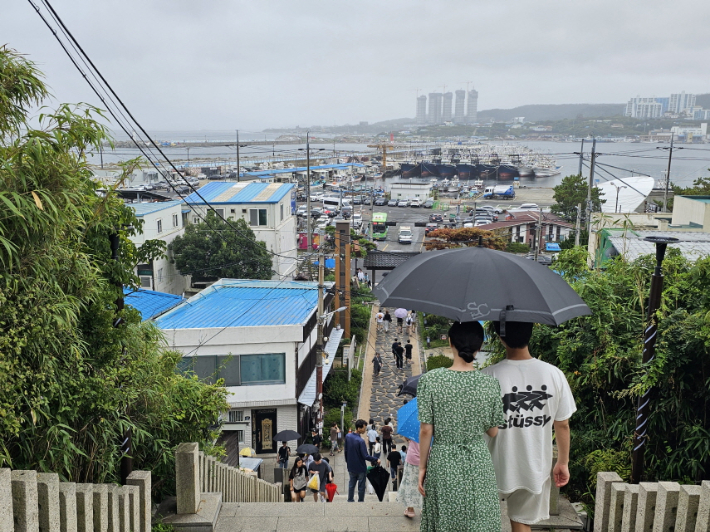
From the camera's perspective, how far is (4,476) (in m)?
3.06

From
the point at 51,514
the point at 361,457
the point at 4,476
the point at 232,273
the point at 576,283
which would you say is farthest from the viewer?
the point at 232,273

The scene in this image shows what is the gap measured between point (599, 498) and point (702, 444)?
1215 mm

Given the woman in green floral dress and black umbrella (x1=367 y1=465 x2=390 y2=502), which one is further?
black umbrella (x1=367 y1=465 x2=390 y2=502)

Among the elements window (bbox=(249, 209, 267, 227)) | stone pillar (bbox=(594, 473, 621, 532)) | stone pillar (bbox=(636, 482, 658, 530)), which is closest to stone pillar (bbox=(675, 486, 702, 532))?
stone pillar (bbox=(636, 482, 658, 530))

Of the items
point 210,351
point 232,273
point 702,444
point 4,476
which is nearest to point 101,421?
point 4,476

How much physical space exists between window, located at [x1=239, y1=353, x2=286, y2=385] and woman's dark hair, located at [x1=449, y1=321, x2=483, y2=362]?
14266mm

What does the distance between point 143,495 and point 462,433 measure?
8.40 ft

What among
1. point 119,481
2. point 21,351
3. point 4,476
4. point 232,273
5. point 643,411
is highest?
point 21,351

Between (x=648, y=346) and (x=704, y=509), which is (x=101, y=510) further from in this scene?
(x=648, y=346)

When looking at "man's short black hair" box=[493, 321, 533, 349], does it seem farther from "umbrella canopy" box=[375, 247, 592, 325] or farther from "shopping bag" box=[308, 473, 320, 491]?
"shopping bag" box=[308, 473, 320, 491]

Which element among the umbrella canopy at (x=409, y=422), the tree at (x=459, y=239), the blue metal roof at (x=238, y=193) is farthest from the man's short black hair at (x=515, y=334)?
the tree at (x=459, y=239)

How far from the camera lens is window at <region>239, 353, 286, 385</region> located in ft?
56.5

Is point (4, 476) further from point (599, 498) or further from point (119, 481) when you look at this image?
point (599, 498)

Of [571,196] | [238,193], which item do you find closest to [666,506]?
[238,193]
